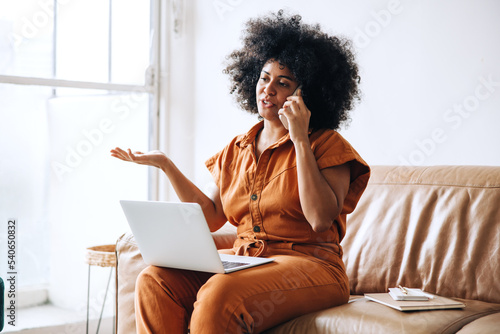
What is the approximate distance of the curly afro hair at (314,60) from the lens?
1.97 meters

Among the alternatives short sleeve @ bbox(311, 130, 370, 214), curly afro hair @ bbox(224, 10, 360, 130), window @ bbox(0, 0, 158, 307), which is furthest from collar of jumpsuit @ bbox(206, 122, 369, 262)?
window @ bbox(0, 0, 158, 307)

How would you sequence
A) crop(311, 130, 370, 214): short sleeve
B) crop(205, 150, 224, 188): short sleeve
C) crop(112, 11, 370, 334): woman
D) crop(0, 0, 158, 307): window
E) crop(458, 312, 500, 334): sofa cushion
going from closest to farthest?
crop(458, 312, 500, 334): sofa cushion
crop(112, 11, 370, 334): woman
crop(311, 130, 370, 214): short sleeve
crop(205, 150, 224, 188): short sleeve
crop(0, 0, 158, 307): window

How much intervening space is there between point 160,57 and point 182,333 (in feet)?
7.22

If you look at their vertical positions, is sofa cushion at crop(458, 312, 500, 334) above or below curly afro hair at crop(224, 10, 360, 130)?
below

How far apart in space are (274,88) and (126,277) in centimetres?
84

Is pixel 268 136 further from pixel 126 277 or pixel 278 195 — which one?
pixel 126 277

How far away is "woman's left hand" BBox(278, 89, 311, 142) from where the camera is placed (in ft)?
5.80

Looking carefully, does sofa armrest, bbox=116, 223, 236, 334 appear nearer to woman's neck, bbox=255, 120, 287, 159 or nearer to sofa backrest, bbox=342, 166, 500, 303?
woman's neck, bbox=255, 120, 287, 159

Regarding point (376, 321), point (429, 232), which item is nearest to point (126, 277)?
point (376, 321)

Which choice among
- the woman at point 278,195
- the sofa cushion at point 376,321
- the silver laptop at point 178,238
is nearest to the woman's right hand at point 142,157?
the woman at point 278,195

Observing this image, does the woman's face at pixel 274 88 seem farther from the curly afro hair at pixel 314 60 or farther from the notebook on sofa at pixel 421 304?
the notebook on sofa at pixel 421 304

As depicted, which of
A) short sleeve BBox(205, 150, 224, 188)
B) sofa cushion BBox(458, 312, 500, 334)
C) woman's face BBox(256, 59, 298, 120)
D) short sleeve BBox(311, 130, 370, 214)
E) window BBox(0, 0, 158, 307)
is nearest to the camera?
sofa cushion BBox(458, 312, 500, 334)

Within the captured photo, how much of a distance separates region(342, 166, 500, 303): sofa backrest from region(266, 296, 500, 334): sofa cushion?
0.62 ft

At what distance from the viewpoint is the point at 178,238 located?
161cm
